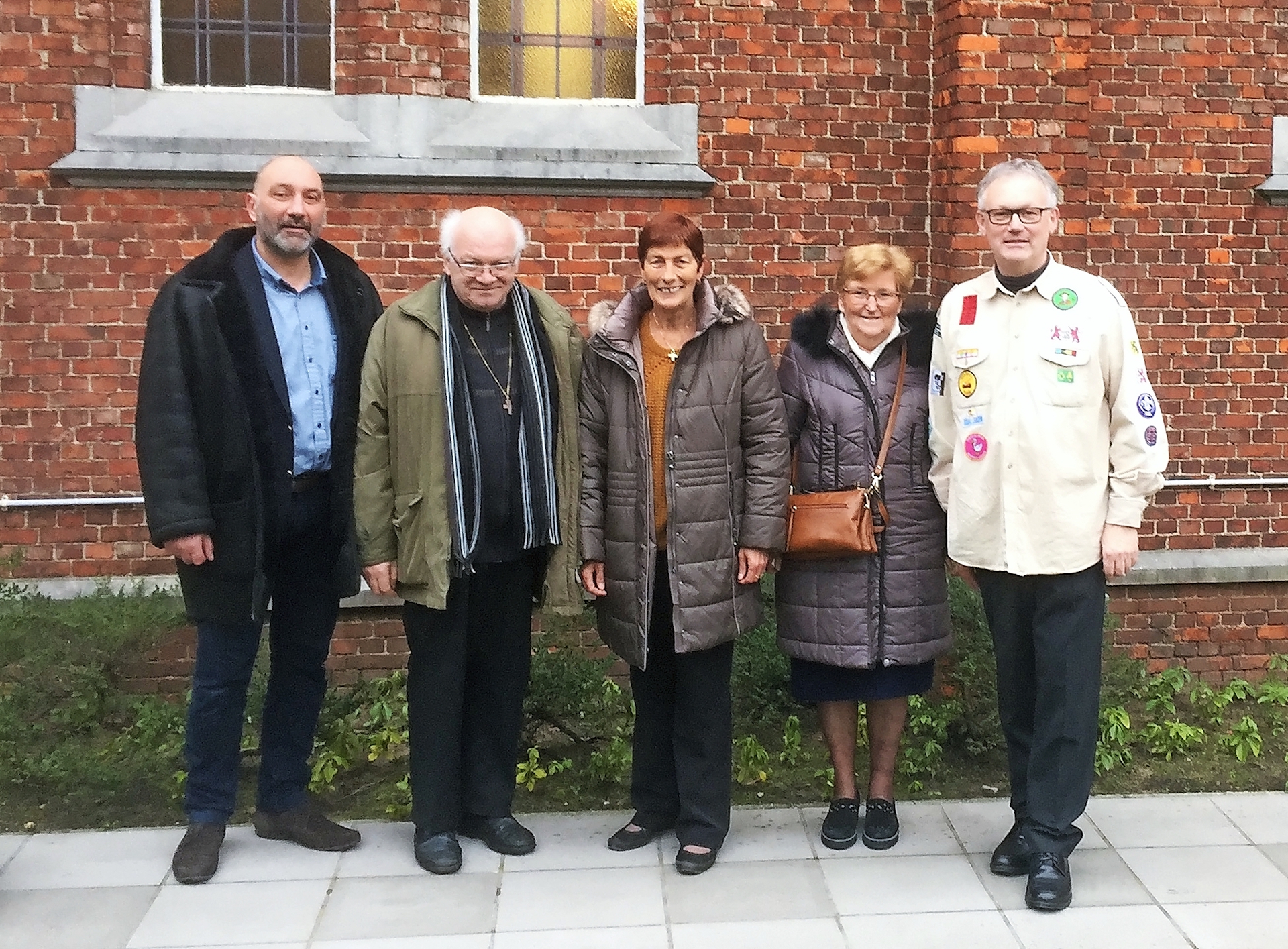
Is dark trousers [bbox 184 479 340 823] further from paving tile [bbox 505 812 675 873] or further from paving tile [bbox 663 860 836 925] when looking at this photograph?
paving tile [bbox 663 860 836 925]

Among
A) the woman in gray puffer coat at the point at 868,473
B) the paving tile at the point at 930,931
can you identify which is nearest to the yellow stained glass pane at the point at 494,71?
the woman in gray puffer coat at the point at 868,473

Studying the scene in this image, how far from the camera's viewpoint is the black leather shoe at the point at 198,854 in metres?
4.22

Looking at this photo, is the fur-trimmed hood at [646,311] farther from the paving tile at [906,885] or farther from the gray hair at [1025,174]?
the paving tile at [906,885]

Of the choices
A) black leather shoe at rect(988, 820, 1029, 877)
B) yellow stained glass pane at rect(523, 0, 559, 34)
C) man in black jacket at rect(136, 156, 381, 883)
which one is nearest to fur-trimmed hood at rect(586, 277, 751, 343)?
man in black jacket at rect(136, 156, 381, 883)

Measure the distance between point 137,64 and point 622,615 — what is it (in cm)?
365

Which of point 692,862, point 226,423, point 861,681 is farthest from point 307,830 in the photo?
point 861,681

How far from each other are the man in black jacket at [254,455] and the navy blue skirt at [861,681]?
5.07 feet

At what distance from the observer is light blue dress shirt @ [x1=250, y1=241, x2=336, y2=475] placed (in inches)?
164

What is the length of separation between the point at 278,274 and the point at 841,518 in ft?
6.27

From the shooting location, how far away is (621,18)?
21.1ft

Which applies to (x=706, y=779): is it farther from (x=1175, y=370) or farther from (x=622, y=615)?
(x=1175, y=370)

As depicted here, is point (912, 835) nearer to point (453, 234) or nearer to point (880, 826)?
point (880, 826)

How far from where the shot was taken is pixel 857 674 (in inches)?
171

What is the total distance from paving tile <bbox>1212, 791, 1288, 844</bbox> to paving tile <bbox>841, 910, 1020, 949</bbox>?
1.26 meters
